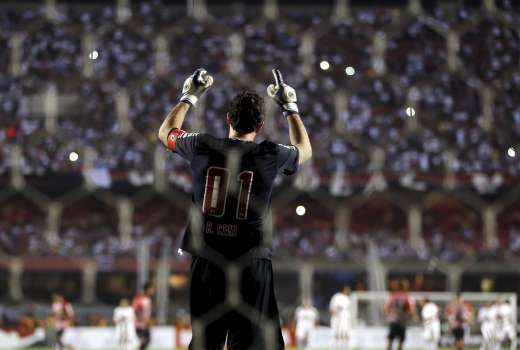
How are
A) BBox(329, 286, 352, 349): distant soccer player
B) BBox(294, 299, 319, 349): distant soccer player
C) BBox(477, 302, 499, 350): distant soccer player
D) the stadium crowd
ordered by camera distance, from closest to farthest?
BBox(329, 286, 352, 349): distant soccer player, BBox(477, 302, 499, 350): distant soccer player, BBox(294, 299, 319, 349): distant soccer player, the stadium crowd

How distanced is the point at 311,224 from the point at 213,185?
33.5 ft

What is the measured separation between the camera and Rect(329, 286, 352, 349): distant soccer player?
949 centimetres

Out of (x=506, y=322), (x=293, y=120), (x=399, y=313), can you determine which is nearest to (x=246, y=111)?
(x=293, y=120)

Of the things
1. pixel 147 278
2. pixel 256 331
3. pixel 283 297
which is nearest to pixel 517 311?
pixel 283 297

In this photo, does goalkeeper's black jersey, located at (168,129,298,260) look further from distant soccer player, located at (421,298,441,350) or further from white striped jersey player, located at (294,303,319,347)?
white striped jersey player, located at (294,303,319,347)

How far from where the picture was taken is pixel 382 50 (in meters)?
13.7

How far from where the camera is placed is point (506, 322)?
9883mm

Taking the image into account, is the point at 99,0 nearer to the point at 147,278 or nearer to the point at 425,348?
the point at 147,278

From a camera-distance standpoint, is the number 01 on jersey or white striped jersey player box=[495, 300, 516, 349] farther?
white striped jersey player box=[495, 300, 516, 349]

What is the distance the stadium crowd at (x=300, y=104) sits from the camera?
464 inches

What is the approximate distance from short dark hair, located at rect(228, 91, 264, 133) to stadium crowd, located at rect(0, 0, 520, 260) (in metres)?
8.97

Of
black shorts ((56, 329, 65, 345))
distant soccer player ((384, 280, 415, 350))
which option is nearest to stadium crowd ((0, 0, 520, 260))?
black shorts ((56, 329, 65, 345))

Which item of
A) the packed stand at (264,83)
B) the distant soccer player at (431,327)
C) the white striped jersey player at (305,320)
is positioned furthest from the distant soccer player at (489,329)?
the packed stand at (264,83)

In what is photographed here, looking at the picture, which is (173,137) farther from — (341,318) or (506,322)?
(506,322)
